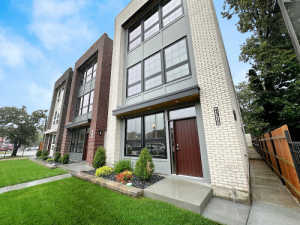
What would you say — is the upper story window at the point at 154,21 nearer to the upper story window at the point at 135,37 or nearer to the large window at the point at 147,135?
the upper story window at the point at 135,37

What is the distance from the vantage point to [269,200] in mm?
3014

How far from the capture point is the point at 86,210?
8.63ft

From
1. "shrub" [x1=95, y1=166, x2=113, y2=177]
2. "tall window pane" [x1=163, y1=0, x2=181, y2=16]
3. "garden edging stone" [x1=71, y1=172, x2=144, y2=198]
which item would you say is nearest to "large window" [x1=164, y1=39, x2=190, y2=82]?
"tall window pane" [x1=163, y1=0, x2=181, y2=16]

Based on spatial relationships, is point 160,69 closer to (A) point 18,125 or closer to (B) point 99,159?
(B) point 99,159

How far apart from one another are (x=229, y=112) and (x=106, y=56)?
926cm

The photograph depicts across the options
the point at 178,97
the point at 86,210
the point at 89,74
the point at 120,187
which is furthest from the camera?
the point at 89,74

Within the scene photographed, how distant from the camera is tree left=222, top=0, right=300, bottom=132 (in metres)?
6.39

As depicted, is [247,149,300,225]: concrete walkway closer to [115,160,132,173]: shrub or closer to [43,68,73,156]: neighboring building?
[115,160,132,173]: shrub

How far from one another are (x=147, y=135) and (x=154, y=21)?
6.56 metres

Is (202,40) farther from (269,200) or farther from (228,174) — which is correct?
(269,200)

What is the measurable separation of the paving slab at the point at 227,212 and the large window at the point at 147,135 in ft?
7.38

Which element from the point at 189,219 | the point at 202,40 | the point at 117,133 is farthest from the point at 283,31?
the point at 117,133

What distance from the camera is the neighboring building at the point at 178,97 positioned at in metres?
3.34

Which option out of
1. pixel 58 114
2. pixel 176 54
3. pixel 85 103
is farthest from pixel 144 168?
pixel 58 114
